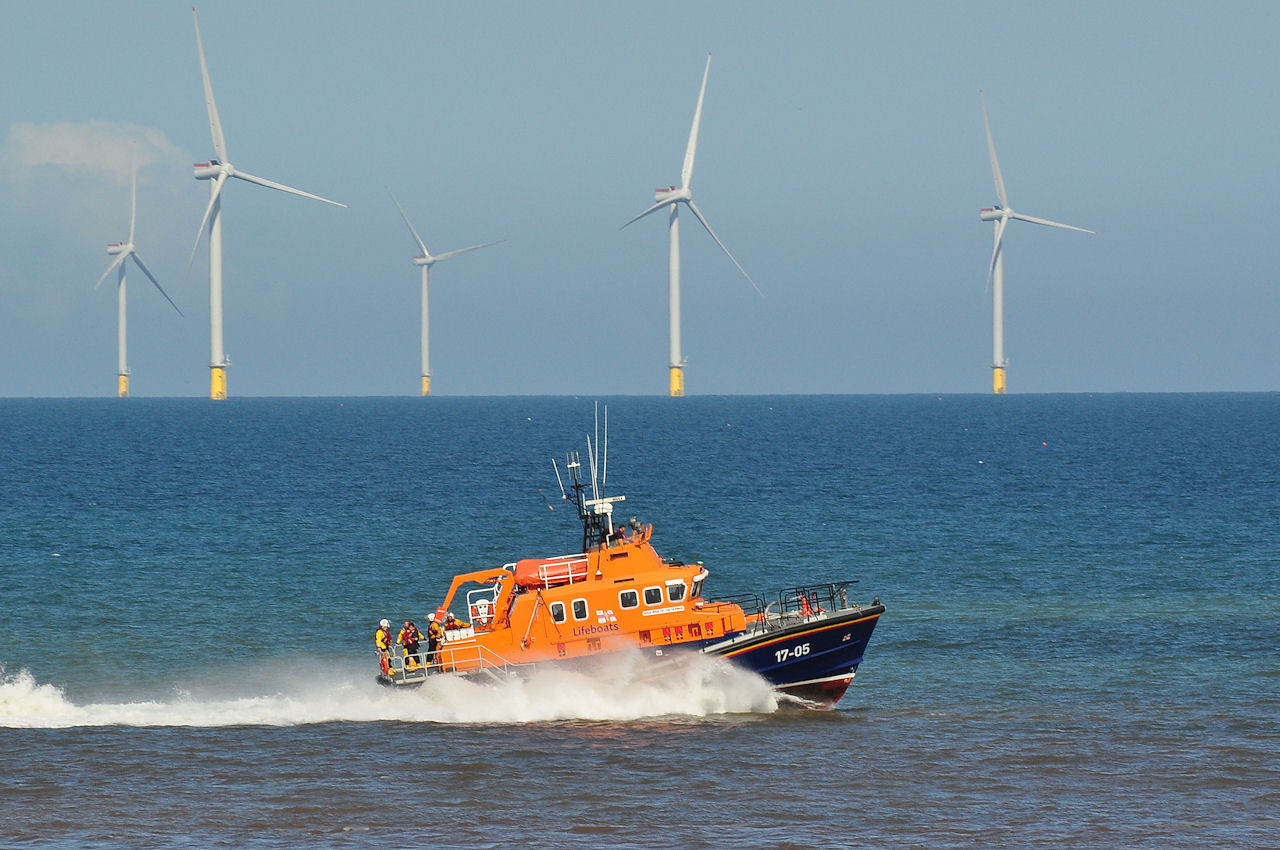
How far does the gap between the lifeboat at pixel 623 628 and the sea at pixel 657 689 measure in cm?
57

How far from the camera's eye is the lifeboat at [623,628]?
30188 mm

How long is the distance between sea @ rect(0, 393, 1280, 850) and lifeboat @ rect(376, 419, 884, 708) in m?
0.57

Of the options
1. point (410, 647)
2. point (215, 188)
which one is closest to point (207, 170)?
point (215, 188)

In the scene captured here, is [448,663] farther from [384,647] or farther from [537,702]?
[537,702]

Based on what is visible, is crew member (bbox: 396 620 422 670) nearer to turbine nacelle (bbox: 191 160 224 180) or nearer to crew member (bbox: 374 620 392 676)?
crew member (bbox: 374 620 392 676)

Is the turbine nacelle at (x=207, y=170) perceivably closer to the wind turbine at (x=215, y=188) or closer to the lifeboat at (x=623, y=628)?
the wind turbine at (x=215, y=188)

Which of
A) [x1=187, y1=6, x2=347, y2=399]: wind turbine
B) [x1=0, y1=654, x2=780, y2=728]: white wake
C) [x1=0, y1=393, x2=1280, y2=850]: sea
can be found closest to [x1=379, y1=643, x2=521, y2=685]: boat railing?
[x1=0, y1=654, x2=780, y2=728]: white wake

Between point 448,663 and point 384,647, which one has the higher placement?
point 384,647

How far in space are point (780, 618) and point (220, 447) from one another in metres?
99.4

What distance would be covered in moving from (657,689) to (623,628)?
1.48 metres

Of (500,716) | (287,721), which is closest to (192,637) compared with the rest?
(287,721)

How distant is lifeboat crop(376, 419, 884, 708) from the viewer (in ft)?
99.0

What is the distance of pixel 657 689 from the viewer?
1190 inches

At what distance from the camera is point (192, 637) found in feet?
132
